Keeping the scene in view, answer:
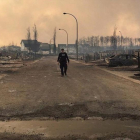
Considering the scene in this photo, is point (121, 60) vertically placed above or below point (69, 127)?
above

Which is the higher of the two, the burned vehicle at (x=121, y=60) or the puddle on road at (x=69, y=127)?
the burned vehicle at (x=121, y=60)

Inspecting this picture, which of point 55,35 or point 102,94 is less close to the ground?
point 55,35

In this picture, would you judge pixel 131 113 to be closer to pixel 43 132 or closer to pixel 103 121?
pixel 103 121

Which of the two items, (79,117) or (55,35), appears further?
(55,35)

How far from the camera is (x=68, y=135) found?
161 inches

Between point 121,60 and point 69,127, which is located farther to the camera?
point 121,60

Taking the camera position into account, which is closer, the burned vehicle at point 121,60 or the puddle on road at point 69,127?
the puddle on road at point 69,127

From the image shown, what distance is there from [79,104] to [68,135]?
7.66 feet

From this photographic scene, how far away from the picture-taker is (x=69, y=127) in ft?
14.9

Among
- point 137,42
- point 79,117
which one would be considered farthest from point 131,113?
point 137,42

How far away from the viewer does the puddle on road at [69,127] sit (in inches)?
168

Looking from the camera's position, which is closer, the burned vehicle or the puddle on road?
the puddle on road

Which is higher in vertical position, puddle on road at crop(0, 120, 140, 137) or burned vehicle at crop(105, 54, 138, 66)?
burned vehicle at crop(105, 54, 138, 66)

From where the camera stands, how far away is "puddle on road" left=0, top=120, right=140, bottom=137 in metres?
4.27
